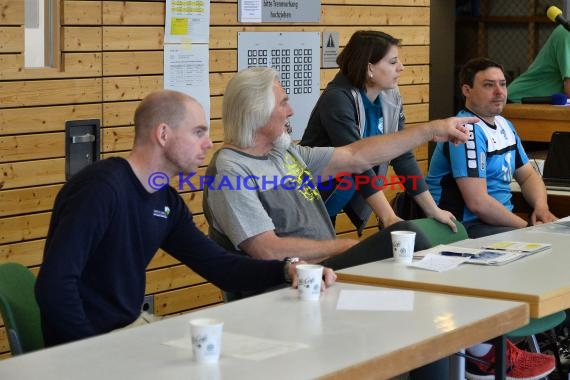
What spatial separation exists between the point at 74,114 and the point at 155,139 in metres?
1.76

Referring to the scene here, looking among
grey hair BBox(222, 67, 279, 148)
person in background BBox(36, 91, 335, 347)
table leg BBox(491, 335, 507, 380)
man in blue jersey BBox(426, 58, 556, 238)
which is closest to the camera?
person in background BBox(36, 91, 335, 347)

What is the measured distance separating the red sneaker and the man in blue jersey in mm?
1123

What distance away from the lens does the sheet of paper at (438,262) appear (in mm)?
3713

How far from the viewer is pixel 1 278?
3.38 m

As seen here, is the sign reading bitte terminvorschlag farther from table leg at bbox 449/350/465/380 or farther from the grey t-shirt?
table leg at bbox 449/350/465/380

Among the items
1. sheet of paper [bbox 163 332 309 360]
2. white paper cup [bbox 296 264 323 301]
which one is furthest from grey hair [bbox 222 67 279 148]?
sheet of paper [bbox 163 332 309 360]

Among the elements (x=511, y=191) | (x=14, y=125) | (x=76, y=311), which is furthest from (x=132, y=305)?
(x=511, y=191)

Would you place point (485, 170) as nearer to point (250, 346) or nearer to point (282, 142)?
point (282, 142)

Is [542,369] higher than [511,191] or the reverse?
the reverse

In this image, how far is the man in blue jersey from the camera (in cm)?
554

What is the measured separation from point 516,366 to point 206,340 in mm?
2278

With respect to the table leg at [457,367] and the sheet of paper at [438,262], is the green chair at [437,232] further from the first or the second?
the table leg at [457,367]

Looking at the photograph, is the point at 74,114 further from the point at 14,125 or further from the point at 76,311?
the point at 76,311

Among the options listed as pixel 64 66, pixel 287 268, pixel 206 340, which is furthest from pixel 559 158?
pixel 206 340
